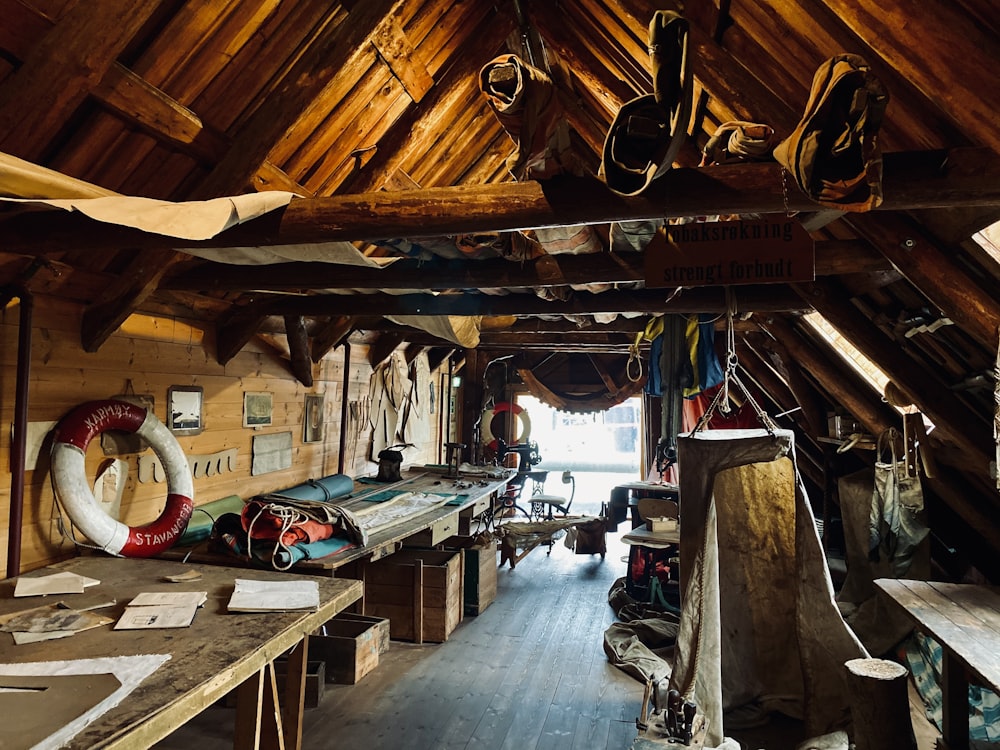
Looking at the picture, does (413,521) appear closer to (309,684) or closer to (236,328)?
(309,684)

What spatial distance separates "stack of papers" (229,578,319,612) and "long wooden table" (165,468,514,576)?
60 centimetres

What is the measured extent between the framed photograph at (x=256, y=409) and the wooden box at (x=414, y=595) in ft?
4.84

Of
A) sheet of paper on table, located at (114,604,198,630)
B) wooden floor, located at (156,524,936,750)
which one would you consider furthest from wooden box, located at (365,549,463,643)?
sheet of paper on table, located at (114,604,198,630)

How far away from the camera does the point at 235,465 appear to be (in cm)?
451

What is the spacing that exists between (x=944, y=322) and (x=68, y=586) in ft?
13.9

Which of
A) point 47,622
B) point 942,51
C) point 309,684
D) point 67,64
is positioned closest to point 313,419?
point 309,684

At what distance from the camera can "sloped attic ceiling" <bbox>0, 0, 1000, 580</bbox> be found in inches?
74.3

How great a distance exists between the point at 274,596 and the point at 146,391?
1.89m

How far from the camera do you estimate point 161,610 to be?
2.45 m

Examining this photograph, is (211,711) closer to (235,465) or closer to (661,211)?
(235,465)

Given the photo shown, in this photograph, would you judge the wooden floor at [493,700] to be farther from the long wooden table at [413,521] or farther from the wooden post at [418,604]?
the long wooden table at [413,521]

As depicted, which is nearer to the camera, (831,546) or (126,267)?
(126,267)

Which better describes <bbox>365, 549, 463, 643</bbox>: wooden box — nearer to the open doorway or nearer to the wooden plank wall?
the wooden plank wall

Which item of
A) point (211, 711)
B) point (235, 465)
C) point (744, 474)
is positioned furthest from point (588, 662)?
point (235, 465)
